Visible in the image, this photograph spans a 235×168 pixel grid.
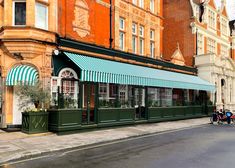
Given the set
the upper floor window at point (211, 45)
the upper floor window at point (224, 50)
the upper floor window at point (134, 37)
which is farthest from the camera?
the upper floor window at point (224, 50)

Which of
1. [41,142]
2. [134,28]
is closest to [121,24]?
[134,28]

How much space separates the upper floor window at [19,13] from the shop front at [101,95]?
2.56 metres

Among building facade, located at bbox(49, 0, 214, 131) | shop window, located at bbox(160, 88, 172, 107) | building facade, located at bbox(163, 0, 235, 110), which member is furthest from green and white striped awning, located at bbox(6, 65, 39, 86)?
building facade, located at bbox(163, 0, 235, 110)

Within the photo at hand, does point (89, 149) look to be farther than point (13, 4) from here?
No

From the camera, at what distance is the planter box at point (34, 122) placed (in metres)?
12.5

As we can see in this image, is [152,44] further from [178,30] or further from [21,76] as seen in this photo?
[21,76]

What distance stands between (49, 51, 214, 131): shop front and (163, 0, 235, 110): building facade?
8.34 meters

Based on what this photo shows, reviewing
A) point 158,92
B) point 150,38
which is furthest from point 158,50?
point 158,92

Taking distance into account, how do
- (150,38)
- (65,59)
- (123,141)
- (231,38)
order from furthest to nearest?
(231,38)
(150,38)
(65,59)
(123,141)

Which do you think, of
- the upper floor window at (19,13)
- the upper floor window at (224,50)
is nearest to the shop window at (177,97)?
the upper floor window at (224,50)

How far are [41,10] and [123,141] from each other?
Answer: 8275 millimetres

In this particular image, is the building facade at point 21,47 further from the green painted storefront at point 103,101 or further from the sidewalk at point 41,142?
the sidewalk at point 41,142

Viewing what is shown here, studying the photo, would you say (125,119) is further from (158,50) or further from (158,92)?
(158,50)

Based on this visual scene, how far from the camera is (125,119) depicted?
16719 millimetres
